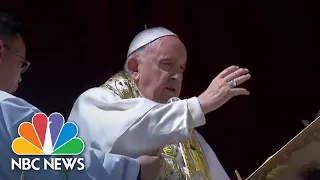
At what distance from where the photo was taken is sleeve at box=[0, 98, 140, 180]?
5.39 ft

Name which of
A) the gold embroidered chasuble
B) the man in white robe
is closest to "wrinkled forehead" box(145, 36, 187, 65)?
the gold embroidered chasuble

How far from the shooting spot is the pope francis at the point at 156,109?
1894 mm

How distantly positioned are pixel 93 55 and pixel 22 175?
1061 mm

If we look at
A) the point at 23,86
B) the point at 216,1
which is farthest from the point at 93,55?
the point at 216,1

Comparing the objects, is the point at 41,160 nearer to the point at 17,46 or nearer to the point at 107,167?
the point at 107,167

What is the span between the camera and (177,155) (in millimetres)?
2098

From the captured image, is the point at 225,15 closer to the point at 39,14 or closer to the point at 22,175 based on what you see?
the point at 39,14

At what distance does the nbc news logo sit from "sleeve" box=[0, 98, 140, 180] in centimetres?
1

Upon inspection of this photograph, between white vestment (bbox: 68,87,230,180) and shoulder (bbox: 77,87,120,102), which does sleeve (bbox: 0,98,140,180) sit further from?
shoulder (bbox: 77,87,120,102)

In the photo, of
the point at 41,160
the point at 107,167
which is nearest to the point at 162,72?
the point at 107,167

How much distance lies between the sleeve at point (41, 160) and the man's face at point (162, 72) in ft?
1.19

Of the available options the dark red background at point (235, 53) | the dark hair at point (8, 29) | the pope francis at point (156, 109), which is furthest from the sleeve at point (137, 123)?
the dark red background at point (235, 53)

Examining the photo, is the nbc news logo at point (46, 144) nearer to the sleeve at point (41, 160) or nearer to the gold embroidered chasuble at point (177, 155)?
the sleeve at point (41, 160)

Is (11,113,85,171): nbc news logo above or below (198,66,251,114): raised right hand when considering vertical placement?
below
